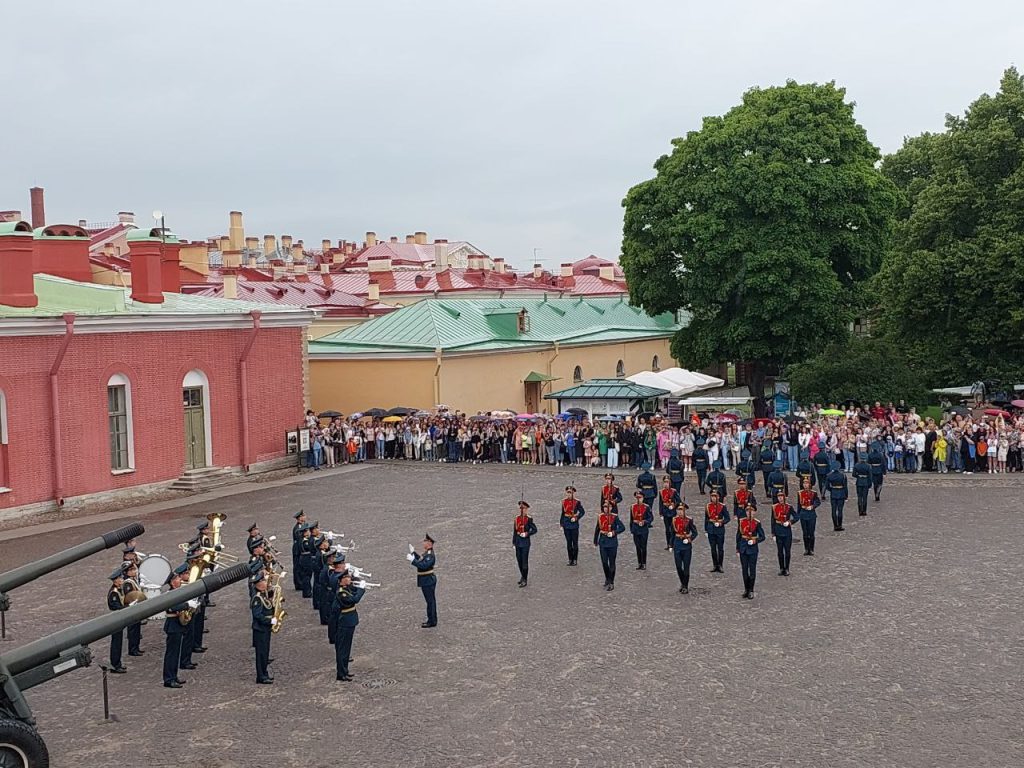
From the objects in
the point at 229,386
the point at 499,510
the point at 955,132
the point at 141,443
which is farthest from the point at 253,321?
the point at 955,132

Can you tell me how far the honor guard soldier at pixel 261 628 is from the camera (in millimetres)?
13320

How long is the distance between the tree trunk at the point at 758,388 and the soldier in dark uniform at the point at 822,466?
12964 mm

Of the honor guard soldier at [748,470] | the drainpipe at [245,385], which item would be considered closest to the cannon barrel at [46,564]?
the honor guard soldier at [748,470]

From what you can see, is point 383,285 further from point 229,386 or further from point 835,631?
point 835,631

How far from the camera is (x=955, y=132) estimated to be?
35594mm

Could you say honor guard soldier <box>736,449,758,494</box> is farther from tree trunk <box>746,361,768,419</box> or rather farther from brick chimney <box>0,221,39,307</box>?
brick chimney <box>0,221,39,307</box>

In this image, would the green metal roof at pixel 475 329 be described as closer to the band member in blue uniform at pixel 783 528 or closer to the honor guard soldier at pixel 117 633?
the band member in blue uniform at pixel 783 528

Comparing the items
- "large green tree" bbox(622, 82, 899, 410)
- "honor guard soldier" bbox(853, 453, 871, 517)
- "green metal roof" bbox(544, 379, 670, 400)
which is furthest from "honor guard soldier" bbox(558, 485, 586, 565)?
"large green tree" bbox(622, 82, 899, 410)

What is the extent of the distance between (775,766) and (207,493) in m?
20.7

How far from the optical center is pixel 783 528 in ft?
58.2

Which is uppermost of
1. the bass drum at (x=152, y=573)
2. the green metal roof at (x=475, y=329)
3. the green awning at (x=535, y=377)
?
the green metal roof at (x=475, y=329)

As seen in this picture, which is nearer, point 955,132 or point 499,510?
point 499,510

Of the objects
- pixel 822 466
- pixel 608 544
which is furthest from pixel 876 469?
pixel 608 544

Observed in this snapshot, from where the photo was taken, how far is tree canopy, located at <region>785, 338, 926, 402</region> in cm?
3575
